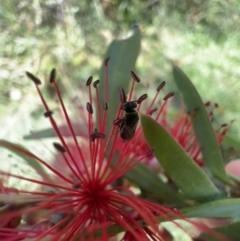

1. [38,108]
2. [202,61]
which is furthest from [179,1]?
[38,108]

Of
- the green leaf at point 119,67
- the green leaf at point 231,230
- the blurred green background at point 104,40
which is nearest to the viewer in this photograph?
the green leaf at point 231,230

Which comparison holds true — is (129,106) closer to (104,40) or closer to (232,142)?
(232,142)

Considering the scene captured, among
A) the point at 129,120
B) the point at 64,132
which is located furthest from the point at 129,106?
the point at 64,132

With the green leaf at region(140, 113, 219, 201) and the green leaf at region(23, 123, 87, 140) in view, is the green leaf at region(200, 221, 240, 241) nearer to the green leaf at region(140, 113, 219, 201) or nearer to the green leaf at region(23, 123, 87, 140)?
the green leaf at region(140, 113, 219, 201)

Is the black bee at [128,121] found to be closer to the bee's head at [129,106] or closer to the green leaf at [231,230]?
the bee's head at [129,106]

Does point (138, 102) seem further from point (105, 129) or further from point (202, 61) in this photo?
point (202, 61)

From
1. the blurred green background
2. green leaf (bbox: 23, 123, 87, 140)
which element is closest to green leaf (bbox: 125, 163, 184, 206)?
green leaf (bbox: 23, 123, 87, 140)

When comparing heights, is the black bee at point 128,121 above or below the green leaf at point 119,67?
below

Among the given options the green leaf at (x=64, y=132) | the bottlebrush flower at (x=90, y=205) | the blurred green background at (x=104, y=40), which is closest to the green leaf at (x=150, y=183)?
the bottlebrush flower at (x=90, y=205)
